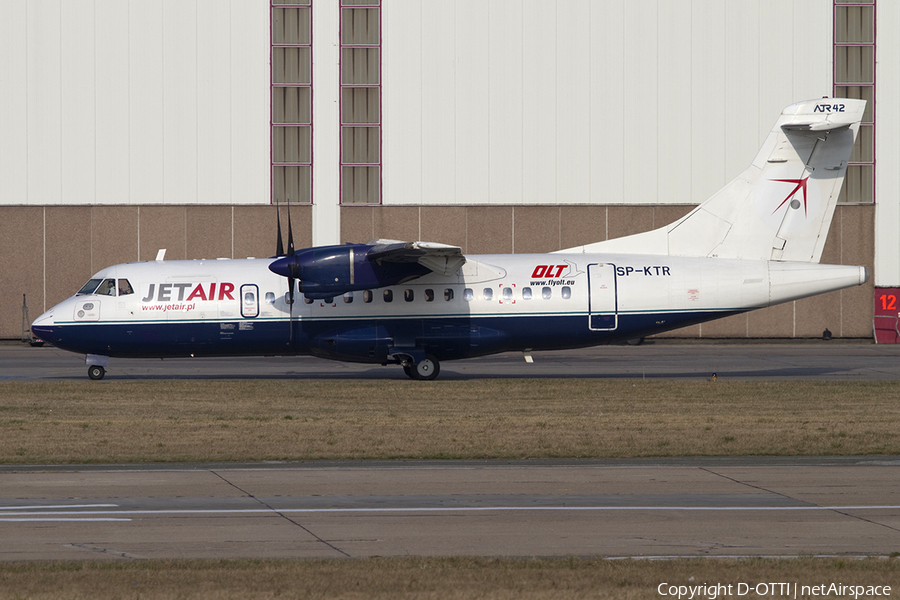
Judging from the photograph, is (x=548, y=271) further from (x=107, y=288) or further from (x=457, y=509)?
(x=457, y=509)

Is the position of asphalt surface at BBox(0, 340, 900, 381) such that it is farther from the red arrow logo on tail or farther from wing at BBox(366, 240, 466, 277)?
the red arrow logo on tail

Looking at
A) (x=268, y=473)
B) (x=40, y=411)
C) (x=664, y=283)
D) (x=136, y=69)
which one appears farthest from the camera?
(x=136, y=69)

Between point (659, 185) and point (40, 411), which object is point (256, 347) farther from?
point (659, 185)

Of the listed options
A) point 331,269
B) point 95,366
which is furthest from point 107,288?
point 331,269

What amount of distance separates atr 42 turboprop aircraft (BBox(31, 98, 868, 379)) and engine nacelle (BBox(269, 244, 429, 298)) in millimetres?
786

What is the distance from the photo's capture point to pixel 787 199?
88.2ft

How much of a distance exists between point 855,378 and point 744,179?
647 centimetres

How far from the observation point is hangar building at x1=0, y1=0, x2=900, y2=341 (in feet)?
144

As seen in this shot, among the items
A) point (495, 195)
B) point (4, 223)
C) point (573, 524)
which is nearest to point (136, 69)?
point (4, 223)

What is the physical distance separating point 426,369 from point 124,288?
8.77m

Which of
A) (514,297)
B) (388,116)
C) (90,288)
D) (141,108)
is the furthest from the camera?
(388,116)

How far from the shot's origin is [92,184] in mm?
43938

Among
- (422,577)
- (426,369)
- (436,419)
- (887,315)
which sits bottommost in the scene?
(436,419)

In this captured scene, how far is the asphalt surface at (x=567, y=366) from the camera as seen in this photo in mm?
28906
